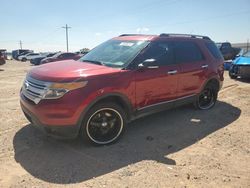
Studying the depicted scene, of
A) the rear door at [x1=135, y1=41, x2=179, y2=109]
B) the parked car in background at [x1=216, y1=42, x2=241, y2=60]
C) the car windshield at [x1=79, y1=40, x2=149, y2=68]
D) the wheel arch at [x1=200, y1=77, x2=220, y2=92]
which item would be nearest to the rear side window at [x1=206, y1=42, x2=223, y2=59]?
the wheel arch at [x1=200, y1=77, x2=220, y2=92]

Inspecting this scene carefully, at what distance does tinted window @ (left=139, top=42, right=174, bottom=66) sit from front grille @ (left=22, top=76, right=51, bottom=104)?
1.80 meters

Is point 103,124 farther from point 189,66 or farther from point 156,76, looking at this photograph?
point 189,66

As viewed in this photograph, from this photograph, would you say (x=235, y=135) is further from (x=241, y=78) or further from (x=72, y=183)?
(x=241, y=78)

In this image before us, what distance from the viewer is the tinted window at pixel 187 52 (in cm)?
597

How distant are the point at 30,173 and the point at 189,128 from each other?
3266mm

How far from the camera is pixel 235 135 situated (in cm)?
533

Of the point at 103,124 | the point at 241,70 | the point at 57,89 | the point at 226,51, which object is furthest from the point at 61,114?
the point at 226,51

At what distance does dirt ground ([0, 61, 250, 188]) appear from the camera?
12.0 ft

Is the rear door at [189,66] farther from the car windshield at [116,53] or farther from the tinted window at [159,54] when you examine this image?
the car windshield at [116,53]

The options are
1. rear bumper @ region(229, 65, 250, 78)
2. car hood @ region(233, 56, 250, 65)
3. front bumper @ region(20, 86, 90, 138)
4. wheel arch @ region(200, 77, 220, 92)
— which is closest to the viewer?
front bumper @ region(20, 86, 90, 138)

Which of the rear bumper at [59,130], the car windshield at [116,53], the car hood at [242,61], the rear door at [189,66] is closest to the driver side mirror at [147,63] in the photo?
the car windshield at [116,53]

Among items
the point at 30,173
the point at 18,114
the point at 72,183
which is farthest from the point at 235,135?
the point at 18,114

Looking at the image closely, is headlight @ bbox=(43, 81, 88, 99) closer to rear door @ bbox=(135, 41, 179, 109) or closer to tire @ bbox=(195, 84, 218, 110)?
rear door @ bbox=(135, 41, 179, 109)

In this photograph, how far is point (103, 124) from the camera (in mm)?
4691
